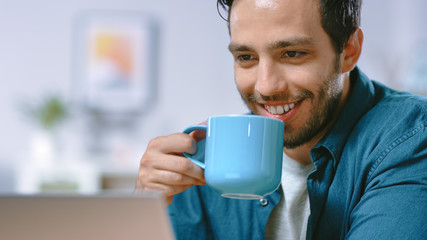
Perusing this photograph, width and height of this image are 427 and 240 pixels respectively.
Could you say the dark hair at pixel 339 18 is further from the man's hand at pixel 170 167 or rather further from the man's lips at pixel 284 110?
the man's hand at pixel 170 167

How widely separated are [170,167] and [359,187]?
363 millimetres

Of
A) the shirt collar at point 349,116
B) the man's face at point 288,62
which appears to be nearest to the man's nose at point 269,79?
the man's face at point 288,62

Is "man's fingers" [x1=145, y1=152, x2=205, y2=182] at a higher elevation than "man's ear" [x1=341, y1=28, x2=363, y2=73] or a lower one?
lower

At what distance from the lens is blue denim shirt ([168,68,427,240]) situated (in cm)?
74

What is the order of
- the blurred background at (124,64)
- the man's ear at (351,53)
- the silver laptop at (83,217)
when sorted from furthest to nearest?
1. the blurred background at (124,64)
2. the man's ear at (351,53)
3. the silver laptop at (83,217)

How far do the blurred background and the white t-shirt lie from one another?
2.33 m

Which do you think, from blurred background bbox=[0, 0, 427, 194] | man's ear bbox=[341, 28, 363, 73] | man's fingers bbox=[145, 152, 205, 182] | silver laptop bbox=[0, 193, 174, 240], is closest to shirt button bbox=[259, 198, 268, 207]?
man's fingers bbox=[145, 152, 205, 182]

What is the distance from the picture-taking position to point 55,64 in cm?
341

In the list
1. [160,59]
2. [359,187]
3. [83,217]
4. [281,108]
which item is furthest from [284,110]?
[160,59]

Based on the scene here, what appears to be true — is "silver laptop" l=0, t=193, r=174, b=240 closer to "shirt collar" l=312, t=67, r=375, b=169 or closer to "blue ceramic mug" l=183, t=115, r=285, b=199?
"blue ceramic mug" l=183, t=115, r=285, b=199

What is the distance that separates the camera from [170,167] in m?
0.84

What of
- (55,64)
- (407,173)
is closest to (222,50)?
(55,64)

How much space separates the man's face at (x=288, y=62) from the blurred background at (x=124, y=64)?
237 centimetres

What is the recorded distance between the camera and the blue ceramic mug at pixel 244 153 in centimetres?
70
